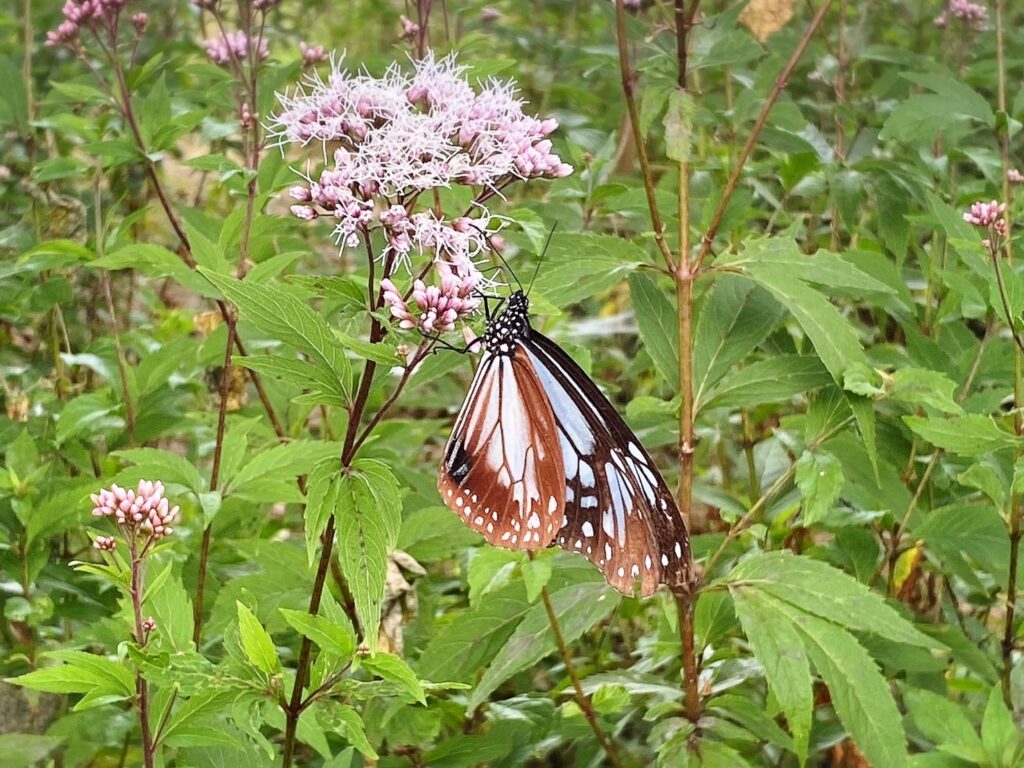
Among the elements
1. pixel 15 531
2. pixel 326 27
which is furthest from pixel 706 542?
pixel 326 27

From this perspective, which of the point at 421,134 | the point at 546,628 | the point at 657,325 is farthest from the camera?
the point at 657,325

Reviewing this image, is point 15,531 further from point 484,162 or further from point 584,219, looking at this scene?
point 584,219

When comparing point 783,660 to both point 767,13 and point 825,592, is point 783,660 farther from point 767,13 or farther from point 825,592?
point 767,13

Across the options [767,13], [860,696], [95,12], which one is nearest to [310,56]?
[95,12]

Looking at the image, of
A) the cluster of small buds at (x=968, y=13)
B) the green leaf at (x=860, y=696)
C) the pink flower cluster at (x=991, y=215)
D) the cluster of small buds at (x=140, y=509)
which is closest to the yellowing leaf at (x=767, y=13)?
the cluster of small buds at (x=968, y=13)

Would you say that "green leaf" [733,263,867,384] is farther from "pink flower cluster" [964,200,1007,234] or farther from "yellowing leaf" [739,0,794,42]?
"yellowing leaf" [739,0,794,42]

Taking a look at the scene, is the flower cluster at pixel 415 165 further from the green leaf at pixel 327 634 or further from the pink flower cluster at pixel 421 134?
the green leaf at pixel 327 634
